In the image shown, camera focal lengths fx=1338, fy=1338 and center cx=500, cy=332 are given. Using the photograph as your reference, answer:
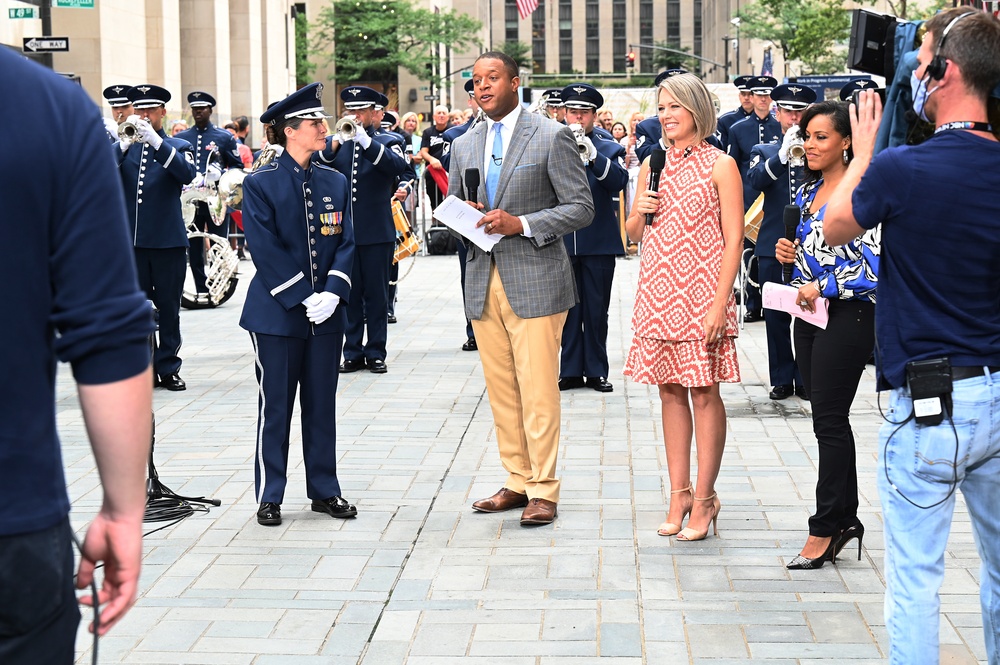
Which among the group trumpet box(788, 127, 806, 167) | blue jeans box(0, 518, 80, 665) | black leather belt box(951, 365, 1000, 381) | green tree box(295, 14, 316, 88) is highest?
green tree box(295, 14, 316, 88)

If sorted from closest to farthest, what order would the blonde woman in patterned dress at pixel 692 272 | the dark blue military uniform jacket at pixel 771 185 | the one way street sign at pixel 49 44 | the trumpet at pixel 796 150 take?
the blonde woman in patterned dress at pixel 692 272, the trumpet at pixel 796 150, the dark blue military uniform jacket at pixel 771 185, the one way street sign at pixel 49 44

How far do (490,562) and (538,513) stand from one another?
24.7 inches

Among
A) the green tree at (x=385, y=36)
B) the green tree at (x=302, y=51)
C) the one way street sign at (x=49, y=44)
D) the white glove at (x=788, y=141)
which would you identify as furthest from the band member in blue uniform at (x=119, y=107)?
the green tree at (x=302, y=51)

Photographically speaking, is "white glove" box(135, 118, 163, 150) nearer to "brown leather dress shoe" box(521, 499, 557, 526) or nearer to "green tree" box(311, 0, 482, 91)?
"brown leather dress shoe" box(521, 499, 557, 526)

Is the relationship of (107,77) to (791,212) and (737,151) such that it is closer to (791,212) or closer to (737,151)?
(737,151)

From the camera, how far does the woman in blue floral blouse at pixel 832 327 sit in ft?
17.5

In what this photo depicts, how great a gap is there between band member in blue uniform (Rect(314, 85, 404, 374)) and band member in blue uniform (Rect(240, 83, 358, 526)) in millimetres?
4560

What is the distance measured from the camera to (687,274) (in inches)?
227

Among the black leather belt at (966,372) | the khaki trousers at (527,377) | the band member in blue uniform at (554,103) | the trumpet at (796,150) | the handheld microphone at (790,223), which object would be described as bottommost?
the khaki trousers at (527,377)

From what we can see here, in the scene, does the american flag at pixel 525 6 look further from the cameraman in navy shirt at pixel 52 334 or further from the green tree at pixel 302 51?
the green tree at pixel 302 51

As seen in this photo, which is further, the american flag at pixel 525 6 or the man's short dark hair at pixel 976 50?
the american flag at pixel 525 6

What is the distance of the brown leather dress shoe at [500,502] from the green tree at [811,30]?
36358 mm

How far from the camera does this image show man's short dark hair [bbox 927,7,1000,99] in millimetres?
3346

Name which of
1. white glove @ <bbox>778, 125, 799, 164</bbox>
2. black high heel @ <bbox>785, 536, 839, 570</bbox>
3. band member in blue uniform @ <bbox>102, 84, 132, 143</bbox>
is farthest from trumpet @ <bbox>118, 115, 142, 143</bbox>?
black high heel @ <bbox>785, 536, 839, 570</bbox>
